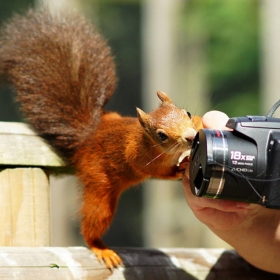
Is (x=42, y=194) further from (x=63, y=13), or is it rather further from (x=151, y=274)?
(x=63, y=13)

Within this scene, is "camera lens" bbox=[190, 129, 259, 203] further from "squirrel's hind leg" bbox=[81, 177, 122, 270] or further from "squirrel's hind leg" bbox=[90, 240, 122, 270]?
"squirrel's hind leg" bbox=[81, 177, 122, 270]

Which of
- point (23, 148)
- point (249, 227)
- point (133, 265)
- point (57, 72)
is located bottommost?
point (133, 265)

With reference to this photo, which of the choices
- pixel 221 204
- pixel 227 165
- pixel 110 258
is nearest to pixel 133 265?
pixel 110 258

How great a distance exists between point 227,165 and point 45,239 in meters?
0.62

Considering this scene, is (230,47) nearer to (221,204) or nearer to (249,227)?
(249,227)

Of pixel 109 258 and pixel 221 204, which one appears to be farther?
pixel 109 258

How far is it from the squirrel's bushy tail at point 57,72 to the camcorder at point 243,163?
2.47 ft

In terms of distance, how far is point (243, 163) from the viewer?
128 cm

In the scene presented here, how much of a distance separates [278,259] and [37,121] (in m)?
0.78

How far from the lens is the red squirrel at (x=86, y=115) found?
1847mm

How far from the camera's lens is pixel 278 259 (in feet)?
5.25

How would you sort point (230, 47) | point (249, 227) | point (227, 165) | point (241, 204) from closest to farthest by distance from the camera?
point (227, 165)
point (241, 204)
point (249, 227)
point (230, 47)

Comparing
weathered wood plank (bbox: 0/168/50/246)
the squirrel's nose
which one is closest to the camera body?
the squirrel's nose

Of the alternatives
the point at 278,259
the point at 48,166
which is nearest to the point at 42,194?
Result: the point at 48,166
